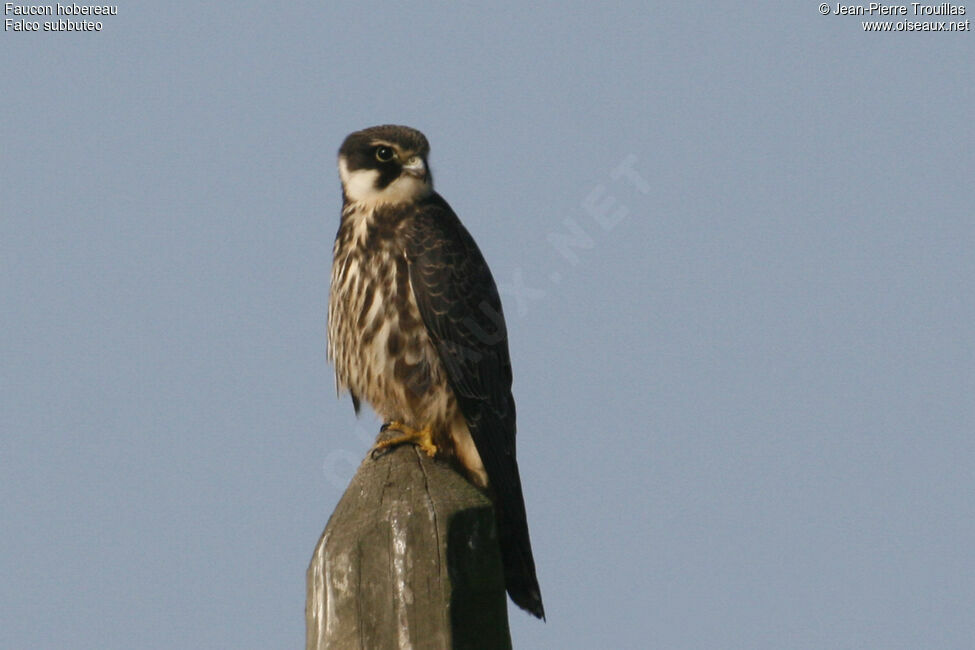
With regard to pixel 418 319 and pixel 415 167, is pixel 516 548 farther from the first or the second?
pixel 415 167

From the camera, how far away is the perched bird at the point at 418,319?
466 centimetres

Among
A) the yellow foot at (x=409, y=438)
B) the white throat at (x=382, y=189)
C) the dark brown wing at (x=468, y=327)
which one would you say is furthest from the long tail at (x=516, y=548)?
the white throat at (x=382, y=189)

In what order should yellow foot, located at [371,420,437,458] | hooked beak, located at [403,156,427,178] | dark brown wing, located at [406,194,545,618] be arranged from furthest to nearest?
hooked beak, located at [403,156,427,178] → dark brown wing, located at [406,194,545,618] → yellow foot, located at [371,420,437,458]

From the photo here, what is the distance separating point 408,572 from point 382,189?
2699mm

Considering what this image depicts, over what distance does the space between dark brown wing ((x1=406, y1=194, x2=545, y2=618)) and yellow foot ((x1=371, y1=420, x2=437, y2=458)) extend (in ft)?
0.61

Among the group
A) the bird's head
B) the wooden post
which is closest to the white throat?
the bird's head

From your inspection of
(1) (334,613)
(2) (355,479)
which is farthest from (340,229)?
(1) (334,613)

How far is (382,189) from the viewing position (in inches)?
201

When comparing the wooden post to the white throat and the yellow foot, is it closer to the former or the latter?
the yellow foot

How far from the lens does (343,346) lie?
16.3ft

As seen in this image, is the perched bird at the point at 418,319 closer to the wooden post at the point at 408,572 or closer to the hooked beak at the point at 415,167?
the hooked beak at the point at 415,167

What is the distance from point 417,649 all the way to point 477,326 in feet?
7.66

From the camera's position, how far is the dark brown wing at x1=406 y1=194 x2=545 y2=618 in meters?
4.54

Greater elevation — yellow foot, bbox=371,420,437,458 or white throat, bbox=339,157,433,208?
white throat, bbox=339,157,433,208
